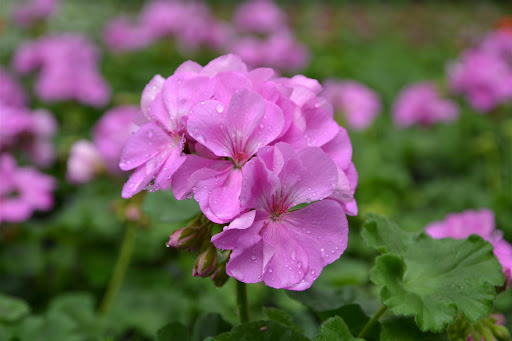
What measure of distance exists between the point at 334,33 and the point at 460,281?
550cm

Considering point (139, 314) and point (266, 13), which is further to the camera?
point (266, 13)

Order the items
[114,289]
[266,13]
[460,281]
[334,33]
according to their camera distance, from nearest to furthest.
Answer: [460,281]
[114,289]
[266,13]
[334,33]

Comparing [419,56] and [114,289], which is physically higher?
[114,289]

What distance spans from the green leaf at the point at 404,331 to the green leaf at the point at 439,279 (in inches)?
2.3

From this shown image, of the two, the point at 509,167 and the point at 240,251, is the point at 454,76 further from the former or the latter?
the point at 240,251

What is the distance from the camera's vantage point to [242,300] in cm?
101

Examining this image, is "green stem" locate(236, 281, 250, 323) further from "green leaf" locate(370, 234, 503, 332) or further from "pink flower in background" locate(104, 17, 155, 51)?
"pink flower in background" locate(104, 17, 155, 51)

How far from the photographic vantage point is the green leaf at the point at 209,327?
1.08 m

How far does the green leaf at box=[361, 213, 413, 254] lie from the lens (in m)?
1.05

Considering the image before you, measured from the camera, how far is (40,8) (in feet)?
13.4

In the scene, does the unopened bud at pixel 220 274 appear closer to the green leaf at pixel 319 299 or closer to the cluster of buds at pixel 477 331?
the green leaf at pixel 319 299

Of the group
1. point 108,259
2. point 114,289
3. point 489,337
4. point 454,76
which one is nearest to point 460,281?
point 489,337

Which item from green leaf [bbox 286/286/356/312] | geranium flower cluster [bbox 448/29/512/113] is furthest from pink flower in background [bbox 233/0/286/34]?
green leaf [bbox 286/286/356/312]

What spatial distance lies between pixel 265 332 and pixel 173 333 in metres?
0.22
